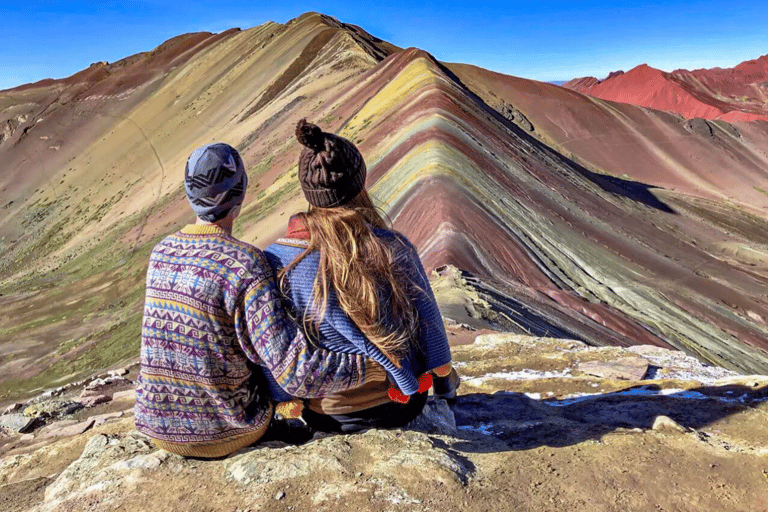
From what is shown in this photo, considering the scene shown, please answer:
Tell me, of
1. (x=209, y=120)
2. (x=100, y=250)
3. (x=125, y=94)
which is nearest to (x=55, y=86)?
(x=125, y=94)

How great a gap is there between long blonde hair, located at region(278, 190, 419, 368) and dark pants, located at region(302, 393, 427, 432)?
43 cm

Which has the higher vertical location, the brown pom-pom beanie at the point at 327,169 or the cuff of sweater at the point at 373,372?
the brown pom-pom beanie at the point at 327,169

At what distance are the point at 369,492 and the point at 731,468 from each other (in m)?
1.66

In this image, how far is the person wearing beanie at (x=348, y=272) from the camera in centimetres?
254

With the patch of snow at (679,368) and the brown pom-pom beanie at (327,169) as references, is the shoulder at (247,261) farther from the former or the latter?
the patch of snow at (679,368)

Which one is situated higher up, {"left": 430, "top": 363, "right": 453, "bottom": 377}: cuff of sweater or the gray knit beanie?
the gray knit beanie

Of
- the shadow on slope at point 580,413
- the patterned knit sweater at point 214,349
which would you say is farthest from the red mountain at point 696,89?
the patterned knit sweater at point 214,349

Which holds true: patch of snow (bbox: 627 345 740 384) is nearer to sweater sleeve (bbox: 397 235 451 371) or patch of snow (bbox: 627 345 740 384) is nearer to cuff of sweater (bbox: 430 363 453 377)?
cuff of sweater (bbox: 430 363 453 377)

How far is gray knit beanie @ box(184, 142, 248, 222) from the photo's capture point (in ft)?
8.39

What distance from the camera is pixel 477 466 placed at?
110 inches

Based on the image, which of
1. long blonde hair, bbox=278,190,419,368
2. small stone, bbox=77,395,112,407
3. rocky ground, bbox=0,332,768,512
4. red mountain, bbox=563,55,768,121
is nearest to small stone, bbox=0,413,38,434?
small stone, bbox=77,395,112,407

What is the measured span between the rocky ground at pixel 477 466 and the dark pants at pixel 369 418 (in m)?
0.07

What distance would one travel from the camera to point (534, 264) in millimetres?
12234

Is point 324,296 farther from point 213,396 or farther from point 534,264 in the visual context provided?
point 534,264
